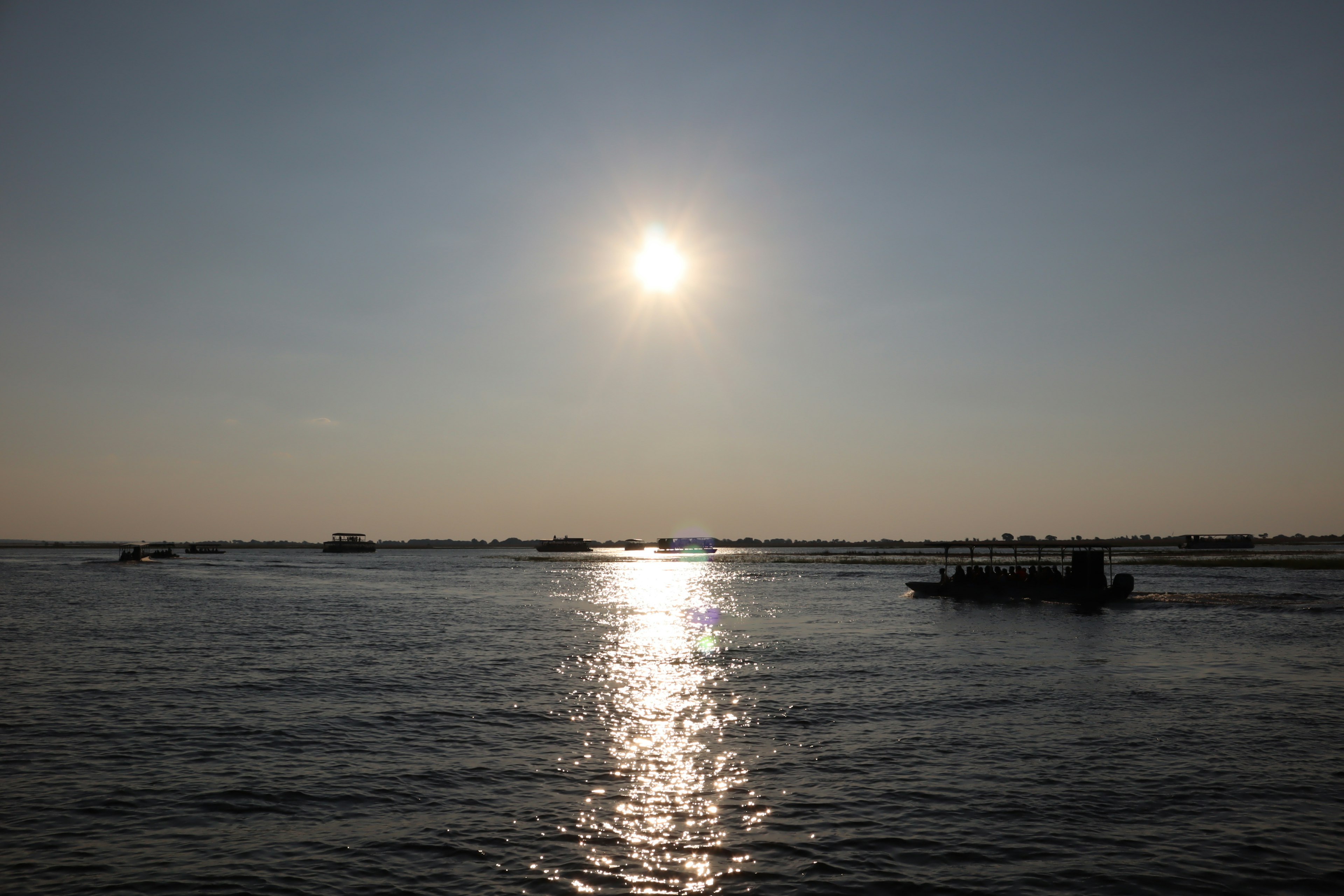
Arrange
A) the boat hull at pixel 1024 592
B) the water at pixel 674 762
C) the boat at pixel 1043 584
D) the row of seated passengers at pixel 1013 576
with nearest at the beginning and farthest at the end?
1. the water at pixel 674 762
2. the boat hull at pixel 1024 592
3. the boat at pixel 1043 584
4. the row of seated passengers at pixel 1013 576

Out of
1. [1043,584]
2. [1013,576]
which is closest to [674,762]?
[1043,584]

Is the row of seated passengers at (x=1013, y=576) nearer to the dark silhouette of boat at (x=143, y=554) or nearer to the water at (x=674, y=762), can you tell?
the water at (x=674, y=762)

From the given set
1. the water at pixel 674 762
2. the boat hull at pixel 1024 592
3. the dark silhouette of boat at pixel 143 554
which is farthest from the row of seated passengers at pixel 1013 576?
the dark silhouette of boat at pixel 143 554

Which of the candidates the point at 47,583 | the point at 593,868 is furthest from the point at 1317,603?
the point at 47,583

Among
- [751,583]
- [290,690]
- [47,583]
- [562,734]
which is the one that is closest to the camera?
[562,734]

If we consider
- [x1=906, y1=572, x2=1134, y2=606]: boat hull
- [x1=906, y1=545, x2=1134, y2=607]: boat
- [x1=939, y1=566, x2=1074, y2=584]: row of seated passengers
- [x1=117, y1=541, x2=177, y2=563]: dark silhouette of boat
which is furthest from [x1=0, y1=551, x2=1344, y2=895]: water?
[x1=117, y1=541, x2=177, y2=563]: dark silhouette of boat

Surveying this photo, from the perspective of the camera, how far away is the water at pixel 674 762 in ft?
42.1

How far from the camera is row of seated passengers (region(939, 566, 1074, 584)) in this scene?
222 feet

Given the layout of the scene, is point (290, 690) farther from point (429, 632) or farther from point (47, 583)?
point (47, 583)

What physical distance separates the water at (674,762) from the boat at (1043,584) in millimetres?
19899

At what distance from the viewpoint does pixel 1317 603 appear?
57.3 metres

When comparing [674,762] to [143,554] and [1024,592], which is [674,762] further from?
[143,554]

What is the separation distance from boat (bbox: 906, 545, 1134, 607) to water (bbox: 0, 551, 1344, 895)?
1990 cm

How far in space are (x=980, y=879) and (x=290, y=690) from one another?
23806mm
